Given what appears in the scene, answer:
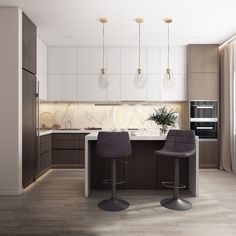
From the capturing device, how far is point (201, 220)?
112 inches

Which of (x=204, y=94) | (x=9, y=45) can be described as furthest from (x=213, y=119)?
(x=9, y=45)

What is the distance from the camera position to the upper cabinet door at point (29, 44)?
4000 mm

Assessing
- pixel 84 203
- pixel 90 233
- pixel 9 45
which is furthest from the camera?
pixel 9 45

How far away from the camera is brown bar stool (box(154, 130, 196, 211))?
10.5 feet

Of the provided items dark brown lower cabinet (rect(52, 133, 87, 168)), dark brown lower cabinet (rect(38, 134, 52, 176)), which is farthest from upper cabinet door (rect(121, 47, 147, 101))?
dark brown lower cabinet (rect(38, 134, 52, 176))

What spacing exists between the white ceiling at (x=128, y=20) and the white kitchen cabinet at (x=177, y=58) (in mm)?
213

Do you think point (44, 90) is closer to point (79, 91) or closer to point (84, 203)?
point (79, 91)

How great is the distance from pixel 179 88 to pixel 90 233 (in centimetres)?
418

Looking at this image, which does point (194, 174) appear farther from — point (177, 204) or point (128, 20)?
point (128, 20)

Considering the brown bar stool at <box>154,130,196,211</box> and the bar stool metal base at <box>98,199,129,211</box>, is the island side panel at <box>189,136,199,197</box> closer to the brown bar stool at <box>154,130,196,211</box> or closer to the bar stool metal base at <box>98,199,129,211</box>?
the brown bar stool at <box>154,130,196,211</box>

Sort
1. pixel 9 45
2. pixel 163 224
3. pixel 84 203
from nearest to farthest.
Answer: pixel 163 224
pixel 84 203
pixel 9 45

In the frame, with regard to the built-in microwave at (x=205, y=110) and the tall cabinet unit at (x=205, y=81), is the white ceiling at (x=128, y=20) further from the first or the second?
the built-in microwave at (x=205, y=110)

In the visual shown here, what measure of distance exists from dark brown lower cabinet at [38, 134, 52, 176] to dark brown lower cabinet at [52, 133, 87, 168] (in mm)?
141

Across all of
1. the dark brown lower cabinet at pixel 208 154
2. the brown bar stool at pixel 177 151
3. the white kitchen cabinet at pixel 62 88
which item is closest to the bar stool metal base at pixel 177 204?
the brown bar stool at pixel 177 151
